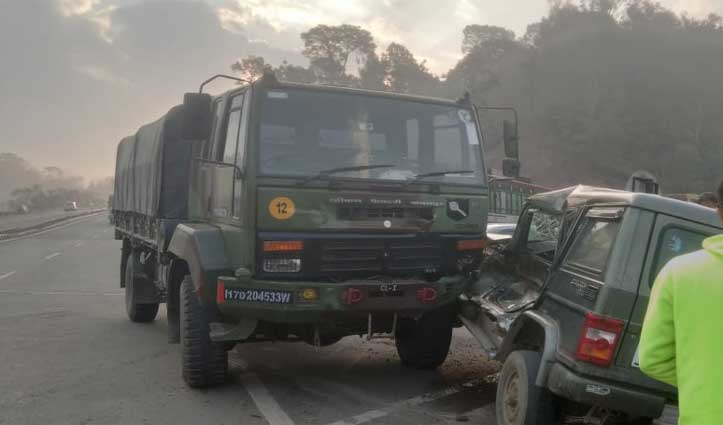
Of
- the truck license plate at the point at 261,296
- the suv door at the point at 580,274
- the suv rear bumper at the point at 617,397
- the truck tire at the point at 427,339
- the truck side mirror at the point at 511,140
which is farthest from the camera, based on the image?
the truck side mirror at the point at 511,140

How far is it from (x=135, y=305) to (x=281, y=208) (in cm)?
497

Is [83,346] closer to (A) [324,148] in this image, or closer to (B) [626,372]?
(A) [324,148]

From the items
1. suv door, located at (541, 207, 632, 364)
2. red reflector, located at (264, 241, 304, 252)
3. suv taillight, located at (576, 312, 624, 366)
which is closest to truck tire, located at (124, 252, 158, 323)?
red reflector, located at (264, 241, 304, 252)

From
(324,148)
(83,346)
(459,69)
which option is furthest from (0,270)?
(459,69)

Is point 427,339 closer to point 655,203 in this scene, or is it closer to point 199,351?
point 199,351

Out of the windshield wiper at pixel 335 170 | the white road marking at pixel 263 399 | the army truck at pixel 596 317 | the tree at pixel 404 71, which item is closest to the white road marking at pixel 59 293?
the white road marking at pixel 263 399

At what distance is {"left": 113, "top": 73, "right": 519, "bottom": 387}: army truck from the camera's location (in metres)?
5.25

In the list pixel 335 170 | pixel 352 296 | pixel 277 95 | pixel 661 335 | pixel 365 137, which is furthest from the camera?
pixel 365 137

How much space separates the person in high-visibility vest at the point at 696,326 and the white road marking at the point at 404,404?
11.3 ft

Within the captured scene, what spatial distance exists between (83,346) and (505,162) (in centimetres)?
515

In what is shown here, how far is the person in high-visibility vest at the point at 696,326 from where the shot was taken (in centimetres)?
175

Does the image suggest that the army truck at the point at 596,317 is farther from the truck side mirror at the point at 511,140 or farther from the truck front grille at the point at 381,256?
the truck side mirror at the point at 511,140

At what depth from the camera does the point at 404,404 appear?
18.1 ft

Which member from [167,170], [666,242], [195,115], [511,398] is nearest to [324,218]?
[195,115]
